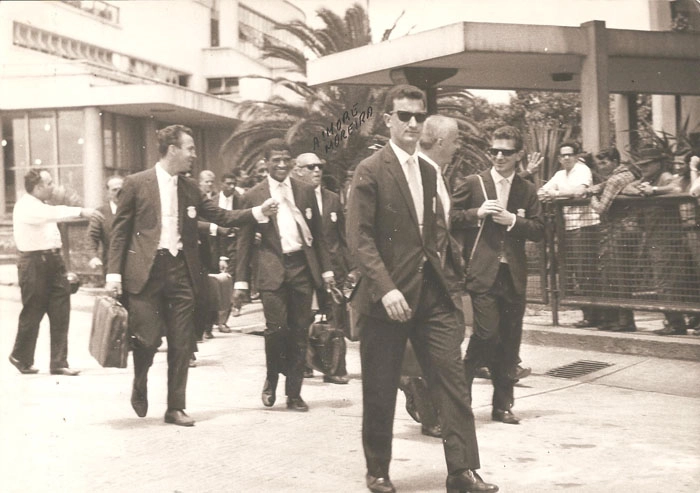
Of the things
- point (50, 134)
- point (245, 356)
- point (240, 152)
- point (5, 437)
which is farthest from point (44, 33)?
point (5, 437)

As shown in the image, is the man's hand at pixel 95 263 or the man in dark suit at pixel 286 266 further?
the man's hand at pixel 95 263

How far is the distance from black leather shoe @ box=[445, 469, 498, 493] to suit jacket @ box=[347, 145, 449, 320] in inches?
34.0

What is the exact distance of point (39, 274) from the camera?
9.24 meters

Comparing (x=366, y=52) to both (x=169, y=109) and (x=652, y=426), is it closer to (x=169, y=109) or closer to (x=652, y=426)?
(x=652, y=426)

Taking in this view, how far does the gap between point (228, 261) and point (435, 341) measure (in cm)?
786

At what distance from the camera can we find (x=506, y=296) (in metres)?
6.49

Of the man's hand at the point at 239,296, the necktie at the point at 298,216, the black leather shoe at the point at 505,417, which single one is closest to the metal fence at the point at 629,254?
the black leather shoe at the point at 505,417

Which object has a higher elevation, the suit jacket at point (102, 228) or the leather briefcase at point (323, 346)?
the suit jacket at point (102, 228)

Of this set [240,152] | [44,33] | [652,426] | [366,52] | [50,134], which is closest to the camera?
[652,426]

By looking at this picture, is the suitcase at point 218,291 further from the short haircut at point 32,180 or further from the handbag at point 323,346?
the short haircut at point 32,180

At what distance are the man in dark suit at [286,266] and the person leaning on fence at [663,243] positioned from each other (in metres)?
3.35

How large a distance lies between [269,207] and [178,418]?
5.40 ft

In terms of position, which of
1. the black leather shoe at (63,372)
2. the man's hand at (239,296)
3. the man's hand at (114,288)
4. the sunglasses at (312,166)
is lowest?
the black leather shoe at (63,372)

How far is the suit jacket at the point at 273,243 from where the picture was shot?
291 inches
